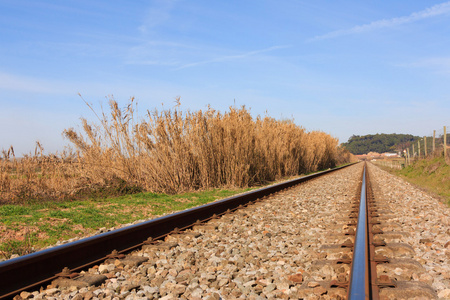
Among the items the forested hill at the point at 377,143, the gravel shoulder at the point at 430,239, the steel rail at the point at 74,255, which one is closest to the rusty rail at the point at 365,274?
the gravel shoulder at the point at 430,239

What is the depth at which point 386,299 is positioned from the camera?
2.88 meters

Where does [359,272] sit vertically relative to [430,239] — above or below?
above

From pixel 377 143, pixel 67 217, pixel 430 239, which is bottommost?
pixel 430 239

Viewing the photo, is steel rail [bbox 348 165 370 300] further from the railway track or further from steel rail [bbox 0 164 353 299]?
steel rail [bbox 0 164 353 299]

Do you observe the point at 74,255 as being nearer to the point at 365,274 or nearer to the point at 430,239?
the point at 365,274

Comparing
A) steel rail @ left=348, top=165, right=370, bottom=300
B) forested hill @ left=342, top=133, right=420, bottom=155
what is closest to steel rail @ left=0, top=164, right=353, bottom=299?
steel rail @ left=348, top=165, right=370, bottom=300

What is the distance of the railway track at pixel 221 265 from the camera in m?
3.13

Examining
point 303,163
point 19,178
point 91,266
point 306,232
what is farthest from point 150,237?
point 303,163

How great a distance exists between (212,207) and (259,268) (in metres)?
3.44

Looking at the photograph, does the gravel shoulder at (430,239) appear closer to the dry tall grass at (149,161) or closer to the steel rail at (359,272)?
the steel rail at (359,272)

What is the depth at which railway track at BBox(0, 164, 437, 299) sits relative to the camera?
3.13 m

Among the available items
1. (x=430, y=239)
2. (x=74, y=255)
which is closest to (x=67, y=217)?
(x=74, y=255)

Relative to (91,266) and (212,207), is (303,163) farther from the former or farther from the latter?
(91,266)

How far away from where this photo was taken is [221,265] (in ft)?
13.0
